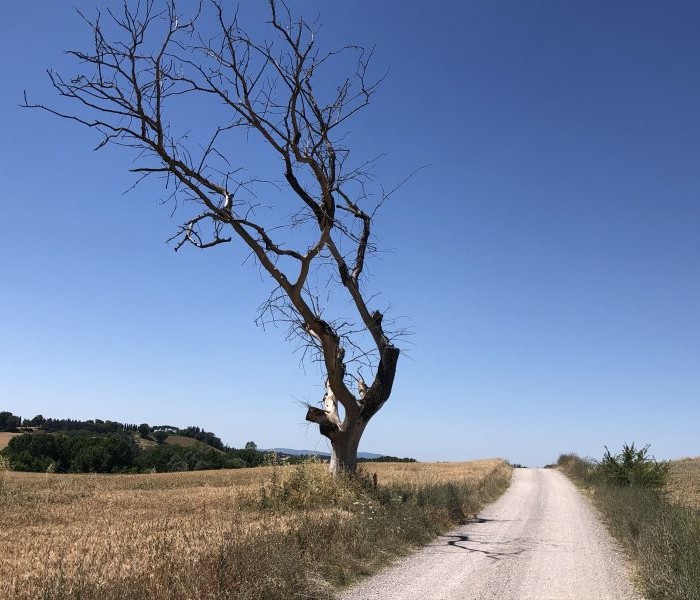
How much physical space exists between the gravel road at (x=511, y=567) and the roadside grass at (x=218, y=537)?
1.99 feet

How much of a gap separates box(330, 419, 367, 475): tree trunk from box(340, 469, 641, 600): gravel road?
12.6 feet

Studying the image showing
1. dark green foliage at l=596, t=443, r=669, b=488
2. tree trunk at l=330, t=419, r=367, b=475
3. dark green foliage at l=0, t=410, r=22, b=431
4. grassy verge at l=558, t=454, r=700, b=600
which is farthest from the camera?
dark green foliage at l=0, t=410, r=22, b=431

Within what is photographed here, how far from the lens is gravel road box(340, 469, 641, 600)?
8.55 meters

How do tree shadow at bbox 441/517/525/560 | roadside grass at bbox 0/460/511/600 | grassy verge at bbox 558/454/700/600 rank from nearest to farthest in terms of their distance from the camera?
1. roadside grass at bbox 0/460/511/600
2. grassy verge at bbox 558/454/700/600
3. tree shadow at bbox 441/517/525/560

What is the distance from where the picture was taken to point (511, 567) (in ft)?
34.0

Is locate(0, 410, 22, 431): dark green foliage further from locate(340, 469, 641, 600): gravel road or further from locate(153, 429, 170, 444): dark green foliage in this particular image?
locate(340, 469, 641, 600): gravel road

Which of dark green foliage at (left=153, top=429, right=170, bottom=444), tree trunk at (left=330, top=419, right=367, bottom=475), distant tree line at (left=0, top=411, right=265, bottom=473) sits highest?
dark green foliage at (left=153, top=429, right=170, bottom=444)

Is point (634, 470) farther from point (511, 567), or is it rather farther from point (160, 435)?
point (160, 435)

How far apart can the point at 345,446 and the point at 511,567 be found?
8.17 m

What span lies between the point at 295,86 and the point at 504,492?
849 inches

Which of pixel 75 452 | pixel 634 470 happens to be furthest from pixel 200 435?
pixel 634 470

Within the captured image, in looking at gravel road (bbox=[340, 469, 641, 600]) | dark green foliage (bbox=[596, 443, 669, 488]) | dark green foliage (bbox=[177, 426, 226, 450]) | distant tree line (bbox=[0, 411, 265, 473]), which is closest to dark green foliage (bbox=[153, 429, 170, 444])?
dark green foliage (bbox=[177, 426, 226, 450])

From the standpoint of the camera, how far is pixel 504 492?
95.9ft

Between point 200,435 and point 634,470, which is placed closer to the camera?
point 634,470
